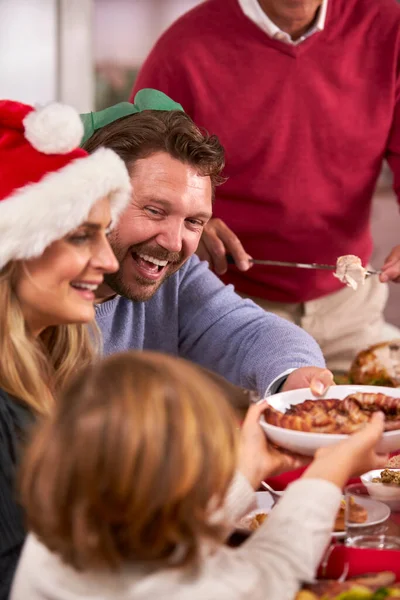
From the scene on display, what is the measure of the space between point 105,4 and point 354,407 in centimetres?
405

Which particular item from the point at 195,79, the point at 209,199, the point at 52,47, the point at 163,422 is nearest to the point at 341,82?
the point at 195,79

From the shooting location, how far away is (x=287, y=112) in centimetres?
263

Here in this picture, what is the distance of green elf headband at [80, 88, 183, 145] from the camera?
2131mm

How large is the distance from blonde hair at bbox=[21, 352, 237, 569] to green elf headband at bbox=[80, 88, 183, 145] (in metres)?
1.21

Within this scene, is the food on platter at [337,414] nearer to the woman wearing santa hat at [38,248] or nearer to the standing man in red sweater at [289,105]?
the woman wearing santa hat at [38,248]

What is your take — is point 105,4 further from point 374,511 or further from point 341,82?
point 374,511

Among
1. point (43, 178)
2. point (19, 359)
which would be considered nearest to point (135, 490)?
point (19, 359)

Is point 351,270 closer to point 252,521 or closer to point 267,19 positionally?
point 267,19

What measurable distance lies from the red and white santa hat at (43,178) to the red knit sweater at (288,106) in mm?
1171

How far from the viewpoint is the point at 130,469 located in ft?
3.14

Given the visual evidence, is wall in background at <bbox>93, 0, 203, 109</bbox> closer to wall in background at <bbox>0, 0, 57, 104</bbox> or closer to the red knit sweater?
wall in background at <bbox>0, 0, 57, 104</bbox>

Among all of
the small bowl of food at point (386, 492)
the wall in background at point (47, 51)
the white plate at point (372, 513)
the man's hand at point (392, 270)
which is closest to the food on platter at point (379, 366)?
the man's hand at point (392, 270)

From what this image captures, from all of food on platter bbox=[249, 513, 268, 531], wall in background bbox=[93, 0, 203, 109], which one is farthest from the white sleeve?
→ wall in background bbox=[93, 0, 203, 109]

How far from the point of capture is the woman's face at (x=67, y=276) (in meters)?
1.42
